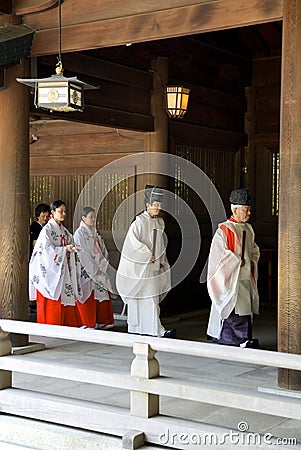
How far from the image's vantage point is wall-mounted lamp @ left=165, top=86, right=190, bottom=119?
998 cm

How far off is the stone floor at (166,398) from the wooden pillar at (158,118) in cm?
229

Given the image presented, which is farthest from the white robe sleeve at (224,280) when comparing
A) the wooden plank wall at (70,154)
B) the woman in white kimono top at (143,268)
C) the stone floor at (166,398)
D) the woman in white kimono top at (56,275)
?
the wooden plank wall at (70,154)

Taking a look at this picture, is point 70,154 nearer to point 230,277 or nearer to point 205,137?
point 205,137

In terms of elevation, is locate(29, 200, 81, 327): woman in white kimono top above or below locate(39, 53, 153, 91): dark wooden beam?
below

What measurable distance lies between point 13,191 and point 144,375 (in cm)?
328

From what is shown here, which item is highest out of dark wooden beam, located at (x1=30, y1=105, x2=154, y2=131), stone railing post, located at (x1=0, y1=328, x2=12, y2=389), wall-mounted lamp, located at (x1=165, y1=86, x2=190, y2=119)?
wall-mounted lamp, located at (x1=165, y1=86, x2=190, y2=119)

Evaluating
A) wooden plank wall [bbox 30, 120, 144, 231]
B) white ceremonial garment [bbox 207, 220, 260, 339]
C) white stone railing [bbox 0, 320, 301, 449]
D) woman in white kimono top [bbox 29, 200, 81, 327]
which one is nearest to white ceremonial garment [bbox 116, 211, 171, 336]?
woman in white kimono top [bbox 29, 200, 81, 327]

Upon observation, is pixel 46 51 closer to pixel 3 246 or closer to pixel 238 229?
pixel 3 246

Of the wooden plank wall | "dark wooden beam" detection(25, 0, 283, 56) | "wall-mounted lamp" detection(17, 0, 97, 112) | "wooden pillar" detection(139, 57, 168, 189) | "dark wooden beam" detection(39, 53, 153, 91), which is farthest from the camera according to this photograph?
the wooden plank wall

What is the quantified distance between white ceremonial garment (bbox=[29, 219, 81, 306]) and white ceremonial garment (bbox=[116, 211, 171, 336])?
59cm

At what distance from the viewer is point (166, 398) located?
609cm

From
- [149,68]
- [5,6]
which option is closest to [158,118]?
[149,68]

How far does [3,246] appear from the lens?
7.73 meters

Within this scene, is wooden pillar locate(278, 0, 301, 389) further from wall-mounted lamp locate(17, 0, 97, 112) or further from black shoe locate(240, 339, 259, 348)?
black shoe locate(240, 339, 259, 348)
